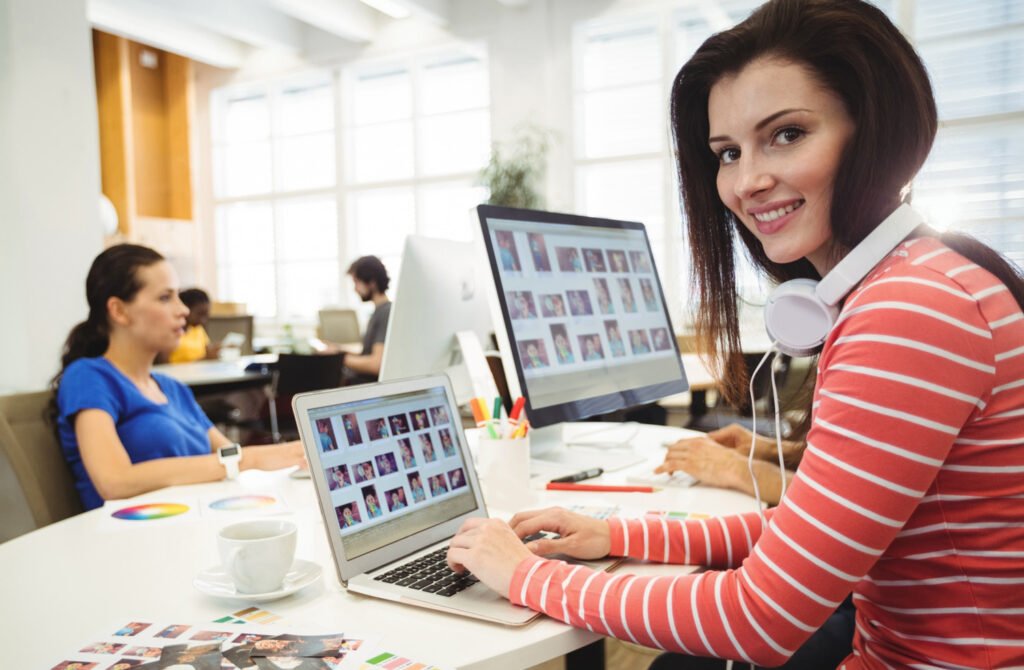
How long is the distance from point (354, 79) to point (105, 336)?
7.52 m

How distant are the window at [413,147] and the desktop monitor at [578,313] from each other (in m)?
6.03

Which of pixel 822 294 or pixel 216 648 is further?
pixel 822 294

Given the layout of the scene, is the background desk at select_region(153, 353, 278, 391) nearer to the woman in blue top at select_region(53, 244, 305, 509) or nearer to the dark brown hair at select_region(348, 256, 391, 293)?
the dark brown hair at select_region(348, 256, 391, 293)

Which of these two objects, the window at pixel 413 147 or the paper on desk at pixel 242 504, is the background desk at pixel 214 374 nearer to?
the paper on desk at pixel 242 504

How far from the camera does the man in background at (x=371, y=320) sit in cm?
457

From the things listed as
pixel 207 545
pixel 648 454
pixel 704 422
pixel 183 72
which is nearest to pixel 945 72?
pixel 704 422

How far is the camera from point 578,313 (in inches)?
59.1

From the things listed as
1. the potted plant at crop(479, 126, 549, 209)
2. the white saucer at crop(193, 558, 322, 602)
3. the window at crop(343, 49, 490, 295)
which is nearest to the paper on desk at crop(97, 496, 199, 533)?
the white saucer at crop(193, 558, 322, 602)

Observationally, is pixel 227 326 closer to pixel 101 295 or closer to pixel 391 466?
pixel 101 295

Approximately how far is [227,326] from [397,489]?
5310 mm

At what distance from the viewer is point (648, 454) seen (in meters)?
1.68

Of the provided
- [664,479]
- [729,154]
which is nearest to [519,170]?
[664,479]

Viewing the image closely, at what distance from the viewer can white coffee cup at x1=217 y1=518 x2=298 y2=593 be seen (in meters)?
0.84

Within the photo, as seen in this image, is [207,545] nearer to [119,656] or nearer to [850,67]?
[119,656]
